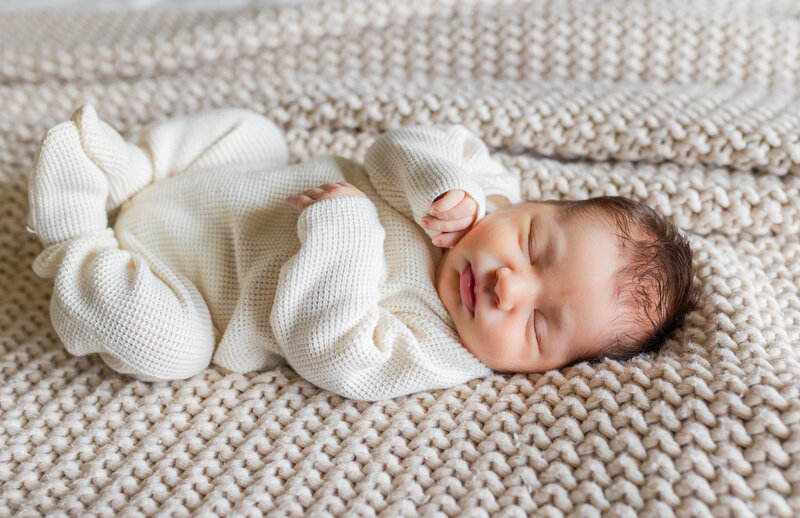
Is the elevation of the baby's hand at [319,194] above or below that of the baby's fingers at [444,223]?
above

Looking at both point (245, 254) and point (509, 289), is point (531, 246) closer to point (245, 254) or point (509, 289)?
point (509, 289)

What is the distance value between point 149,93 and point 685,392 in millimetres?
1325

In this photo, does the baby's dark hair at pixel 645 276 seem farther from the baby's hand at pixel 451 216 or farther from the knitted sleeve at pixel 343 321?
the knitted sleeve at pixel 343 321

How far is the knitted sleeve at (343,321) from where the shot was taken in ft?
3.40

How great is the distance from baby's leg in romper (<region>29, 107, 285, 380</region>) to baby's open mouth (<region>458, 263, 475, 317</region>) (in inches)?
17.1

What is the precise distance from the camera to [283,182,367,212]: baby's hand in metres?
1.13

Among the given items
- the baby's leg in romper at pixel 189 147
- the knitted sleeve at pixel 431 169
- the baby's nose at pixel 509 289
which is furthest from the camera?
the baby's leg in romper at pixel 189 147

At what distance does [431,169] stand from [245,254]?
357 mm

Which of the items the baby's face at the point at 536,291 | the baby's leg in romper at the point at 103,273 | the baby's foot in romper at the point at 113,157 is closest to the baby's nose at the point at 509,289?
the baby's face at the point at 536,291

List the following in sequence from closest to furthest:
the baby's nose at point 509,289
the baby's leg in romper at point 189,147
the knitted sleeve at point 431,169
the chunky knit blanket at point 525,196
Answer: the chunky knit blanket at point 525,196
the baby's nose at point 509,289
the knitted sleeve at point 431,169
the baby's leg in romper at point 189,147

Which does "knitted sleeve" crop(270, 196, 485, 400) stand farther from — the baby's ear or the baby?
the baby's ear

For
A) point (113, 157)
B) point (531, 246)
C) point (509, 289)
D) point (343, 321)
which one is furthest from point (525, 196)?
point (113, 157)

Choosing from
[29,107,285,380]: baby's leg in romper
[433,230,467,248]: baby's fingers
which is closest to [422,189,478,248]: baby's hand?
[433,230,467,248]: baby's fingers

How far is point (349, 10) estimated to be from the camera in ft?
5.33
